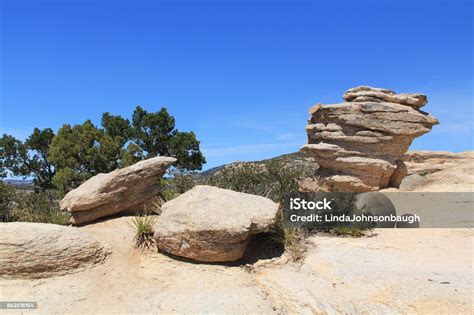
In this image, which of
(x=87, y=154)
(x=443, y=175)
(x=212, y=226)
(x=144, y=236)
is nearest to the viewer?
(x=212, y=226)

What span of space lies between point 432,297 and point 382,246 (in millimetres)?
3411

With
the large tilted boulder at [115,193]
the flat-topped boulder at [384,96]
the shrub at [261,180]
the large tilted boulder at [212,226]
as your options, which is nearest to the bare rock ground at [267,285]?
the large tilted boulder at [212,226]

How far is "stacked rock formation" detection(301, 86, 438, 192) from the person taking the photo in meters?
17.8

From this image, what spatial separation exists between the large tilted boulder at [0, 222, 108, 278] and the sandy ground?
0.74ft

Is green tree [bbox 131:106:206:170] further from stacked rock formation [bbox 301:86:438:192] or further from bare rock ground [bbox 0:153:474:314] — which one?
bare rock ground [bbox 0:153:474:314]

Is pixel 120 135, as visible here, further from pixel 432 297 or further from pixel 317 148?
pixel 432 297

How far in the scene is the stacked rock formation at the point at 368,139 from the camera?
17781 mm

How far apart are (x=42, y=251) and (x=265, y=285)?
→ 184 inches

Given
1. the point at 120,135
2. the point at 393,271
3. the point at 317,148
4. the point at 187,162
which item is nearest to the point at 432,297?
the point at 393,271

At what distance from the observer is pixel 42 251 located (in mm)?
8133

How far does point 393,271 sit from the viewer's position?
8625mm

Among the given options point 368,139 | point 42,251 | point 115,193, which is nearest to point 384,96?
point 368,139

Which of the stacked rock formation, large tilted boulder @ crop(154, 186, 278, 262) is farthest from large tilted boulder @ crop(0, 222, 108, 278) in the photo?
the stacked rock formation

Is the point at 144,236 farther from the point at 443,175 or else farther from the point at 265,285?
the point at 443,175
